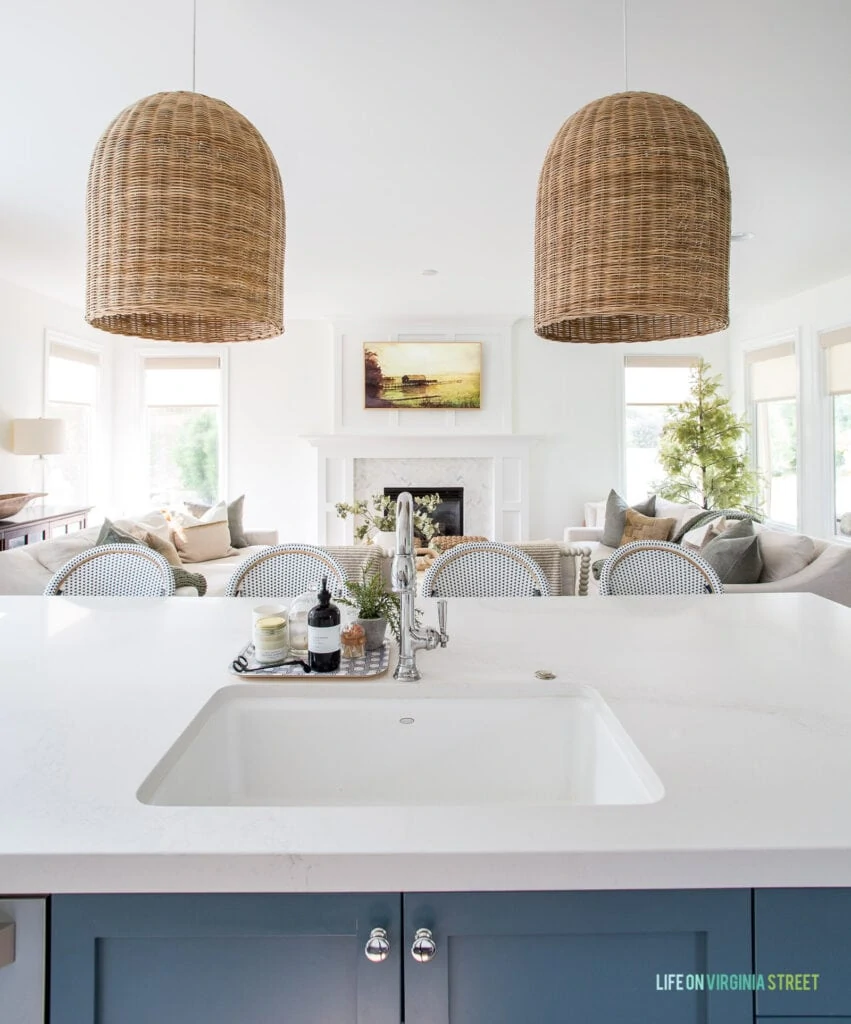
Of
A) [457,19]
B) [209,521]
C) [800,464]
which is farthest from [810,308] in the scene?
[209,521]

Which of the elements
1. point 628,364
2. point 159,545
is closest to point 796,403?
point 628,364

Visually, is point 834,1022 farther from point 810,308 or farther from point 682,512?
point 810,308

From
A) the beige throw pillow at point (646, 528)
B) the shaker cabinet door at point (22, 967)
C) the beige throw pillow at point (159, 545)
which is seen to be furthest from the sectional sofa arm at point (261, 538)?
the shaker cabinet door at point (22, 967)

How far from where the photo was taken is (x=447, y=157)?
129 inches

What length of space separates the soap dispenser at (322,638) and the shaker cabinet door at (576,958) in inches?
24.2

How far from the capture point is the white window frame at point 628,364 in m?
7.16

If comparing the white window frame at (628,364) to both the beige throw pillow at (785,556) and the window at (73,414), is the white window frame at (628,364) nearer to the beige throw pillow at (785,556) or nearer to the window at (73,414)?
the beige throw pillow at (785,556)

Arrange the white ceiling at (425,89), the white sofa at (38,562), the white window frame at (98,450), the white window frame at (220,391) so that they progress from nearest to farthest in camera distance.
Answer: the white ceiling at (425,89), the white sofa at (38,562), the white window frame at (98,450), the white window frame at (220,391)

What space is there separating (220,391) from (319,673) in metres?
6.21

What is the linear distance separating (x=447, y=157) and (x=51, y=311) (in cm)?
421

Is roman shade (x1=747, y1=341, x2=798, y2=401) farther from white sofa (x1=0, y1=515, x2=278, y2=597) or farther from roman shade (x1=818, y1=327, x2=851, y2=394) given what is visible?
white sofa (x1=0, y1=515, x2=278, y2=597)

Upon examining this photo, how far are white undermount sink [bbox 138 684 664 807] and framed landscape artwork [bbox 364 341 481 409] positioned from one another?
5873 mm

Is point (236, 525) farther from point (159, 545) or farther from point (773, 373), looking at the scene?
point (773, 373)

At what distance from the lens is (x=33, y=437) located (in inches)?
198
